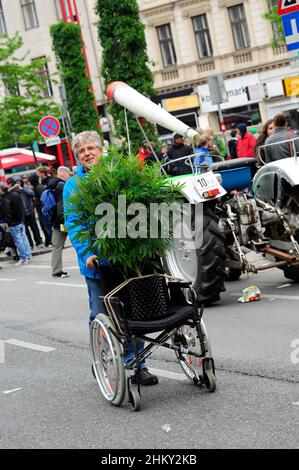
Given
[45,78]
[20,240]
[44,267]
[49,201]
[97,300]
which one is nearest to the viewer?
[97,300]

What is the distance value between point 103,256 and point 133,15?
73.6ft

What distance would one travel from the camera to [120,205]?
254 inches

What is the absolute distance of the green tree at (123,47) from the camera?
2778cm

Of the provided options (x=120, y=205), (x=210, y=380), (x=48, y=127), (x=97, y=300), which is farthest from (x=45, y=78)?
(x=210, y=380)

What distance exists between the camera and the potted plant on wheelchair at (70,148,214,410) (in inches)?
253

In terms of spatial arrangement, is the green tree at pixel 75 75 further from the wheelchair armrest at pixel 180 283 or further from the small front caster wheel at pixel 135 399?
the small front caster wheel at pixel 135 399

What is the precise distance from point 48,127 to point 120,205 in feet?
61.5

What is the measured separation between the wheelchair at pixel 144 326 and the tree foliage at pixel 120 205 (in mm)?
202

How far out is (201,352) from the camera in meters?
6.45

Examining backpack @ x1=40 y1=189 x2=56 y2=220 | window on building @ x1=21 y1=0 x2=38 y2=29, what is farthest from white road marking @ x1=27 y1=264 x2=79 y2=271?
window on building @ x1=21 y1=0 x2=38 y2=29

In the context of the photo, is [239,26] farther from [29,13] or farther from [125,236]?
[125,236]
